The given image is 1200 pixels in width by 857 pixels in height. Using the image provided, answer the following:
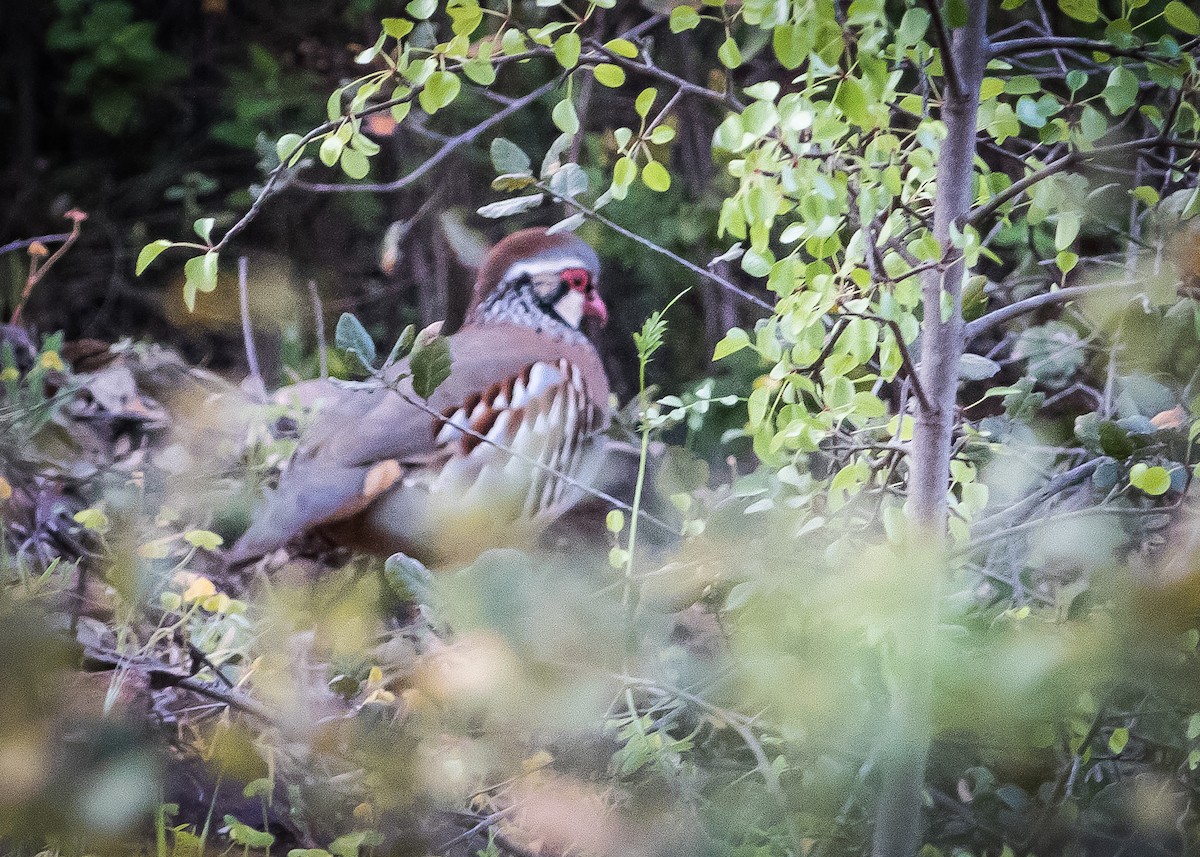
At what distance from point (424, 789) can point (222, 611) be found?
39 cm

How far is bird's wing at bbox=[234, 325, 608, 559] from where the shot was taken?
1.58 meters

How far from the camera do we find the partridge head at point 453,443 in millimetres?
1556

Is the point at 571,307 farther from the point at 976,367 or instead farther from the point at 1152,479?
the point at 1152,479

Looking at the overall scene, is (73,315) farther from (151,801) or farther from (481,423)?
(151,801)

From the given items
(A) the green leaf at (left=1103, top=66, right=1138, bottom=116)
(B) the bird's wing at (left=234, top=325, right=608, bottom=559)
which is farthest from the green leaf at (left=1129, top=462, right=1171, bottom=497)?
(B) the bird's wing at (left=234, top=325, right=608, bottom=559)

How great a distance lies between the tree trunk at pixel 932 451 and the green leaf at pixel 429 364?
→ 0.32m

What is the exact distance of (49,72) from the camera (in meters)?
3.02

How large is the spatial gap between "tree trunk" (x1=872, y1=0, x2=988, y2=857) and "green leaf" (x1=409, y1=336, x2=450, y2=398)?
32 cm

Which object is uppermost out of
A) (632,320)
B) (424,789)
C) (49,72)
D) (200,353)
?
(49,72)

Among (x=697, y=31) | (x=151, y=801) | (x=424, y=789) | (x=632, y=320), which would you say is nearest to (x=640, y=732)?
(x=424, y=789)

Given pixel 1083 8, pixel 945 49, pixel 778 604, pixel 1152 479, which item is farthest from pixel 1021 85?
pixel 778 604

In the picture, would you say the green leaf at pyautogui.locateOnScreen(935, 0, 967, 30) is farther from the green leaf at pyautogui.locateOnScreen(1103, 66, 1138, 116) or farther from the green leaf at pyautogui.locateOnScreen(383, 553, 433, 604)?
the green leaf at pyautogui.locateOnScreen(383, 553, 433, 604)

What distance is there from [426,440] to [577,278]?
50cm

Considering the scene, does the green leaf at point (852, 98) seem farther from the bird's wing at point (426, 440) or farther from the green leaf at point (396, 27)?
the bird's wing at point (426, 440)
